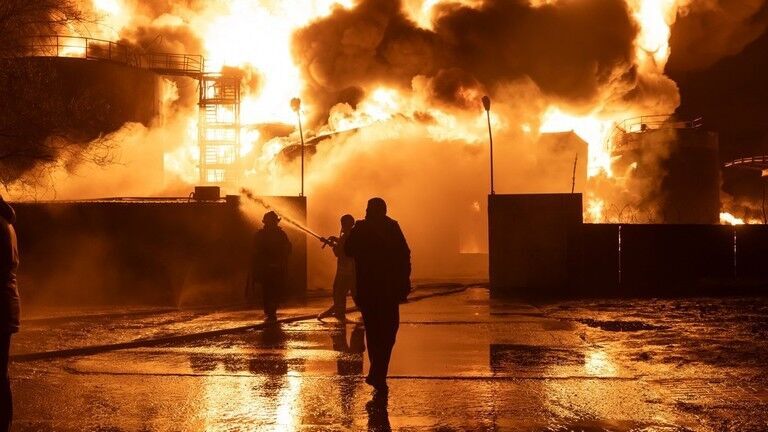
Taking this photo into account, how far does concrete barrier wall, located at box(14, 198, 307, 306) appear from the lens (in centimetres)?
1733

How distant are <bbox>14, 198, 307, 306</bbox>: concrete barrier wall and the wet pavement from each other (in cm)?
257

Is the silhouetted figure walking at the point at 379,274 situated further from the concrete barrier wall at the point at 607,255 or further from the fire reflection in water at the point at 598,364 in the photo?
the concrete barrier wall at the point at 607,255

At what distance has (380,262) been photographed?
877 cm

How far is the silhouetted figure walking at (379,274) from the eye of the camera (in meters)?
8.61

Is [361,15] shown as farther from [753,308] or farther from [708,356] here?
[708,356]

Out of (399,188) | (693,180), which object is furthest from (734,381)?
(693,180)

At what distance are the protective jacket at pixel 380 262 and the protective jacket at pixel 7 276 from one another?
345 cm

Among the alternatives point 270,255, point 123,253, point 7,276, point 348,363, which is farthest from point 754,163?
point 7,276

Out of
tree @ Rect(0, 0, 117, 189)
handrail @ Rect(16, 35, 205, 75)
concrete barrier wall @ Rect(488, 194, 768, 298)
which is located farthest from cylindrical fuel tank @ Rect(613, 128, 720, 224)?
tree @ Rect(0, 0, 117, 189)

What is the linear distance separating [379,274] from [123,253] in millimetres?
10252

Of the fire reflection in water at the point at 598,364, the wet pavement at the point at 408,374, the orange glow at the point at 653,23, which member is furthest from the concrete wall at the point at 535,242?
the orange glow at the point at 653,23

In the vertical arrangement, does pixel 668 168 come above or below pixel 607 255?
above

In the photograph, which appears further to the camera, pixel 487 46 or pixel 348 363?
pixel 487 46

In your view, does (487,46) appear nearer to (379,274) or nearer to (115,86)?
(115,86)
